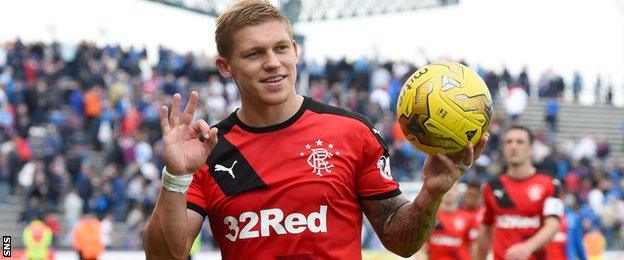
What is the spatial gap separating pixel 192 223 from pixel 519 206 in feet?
18.5

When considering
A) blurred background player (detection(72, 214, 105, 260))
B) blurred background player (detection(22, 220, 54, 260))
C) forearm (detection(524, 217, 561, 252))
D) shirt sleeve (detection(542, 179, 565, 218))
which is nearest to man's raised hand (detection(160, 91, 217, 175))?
forearm (detection(524, 217, 561, 252))

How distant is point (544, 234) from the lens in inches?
378

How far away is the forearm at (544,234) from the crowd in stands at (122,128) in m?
12.8

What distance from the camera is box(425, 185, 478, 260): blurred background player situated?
43.5ft

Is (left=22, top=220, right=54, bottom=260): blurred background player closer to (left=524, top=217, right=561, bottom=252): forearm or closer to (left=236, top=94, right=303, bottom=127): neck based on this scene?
(left=524, top=217, right=561, bottom=252): forearm

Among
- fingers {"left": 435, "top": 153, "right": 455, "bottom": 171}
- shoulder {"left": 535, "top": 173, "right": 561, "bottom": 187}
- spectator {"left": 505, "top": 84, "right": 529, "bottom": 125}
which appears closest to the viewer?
fingers {"left": 435, "top": 153, "right": 455, "bottom": 171}

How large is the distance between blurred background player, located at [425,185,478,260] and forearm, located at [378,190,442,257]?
324 inches

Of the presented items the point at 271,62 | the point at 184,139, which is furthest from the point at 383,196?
the point at 184,139

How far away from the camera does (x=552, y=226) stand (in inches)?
383

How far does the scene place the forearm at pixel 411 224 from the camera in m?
4.84

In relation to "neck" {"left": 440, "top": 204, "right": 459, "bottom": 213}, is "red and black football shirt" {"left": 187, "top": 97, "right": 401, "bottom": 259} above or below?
above

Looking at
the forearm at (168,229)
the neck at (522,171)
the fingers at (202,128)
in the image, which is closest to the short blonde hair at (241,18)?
the fingers at (202,128)

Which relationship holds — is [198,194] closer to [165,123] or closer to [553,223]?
[165,123]

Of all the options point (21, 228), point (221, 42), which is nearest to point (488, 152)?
point (21, 228)
